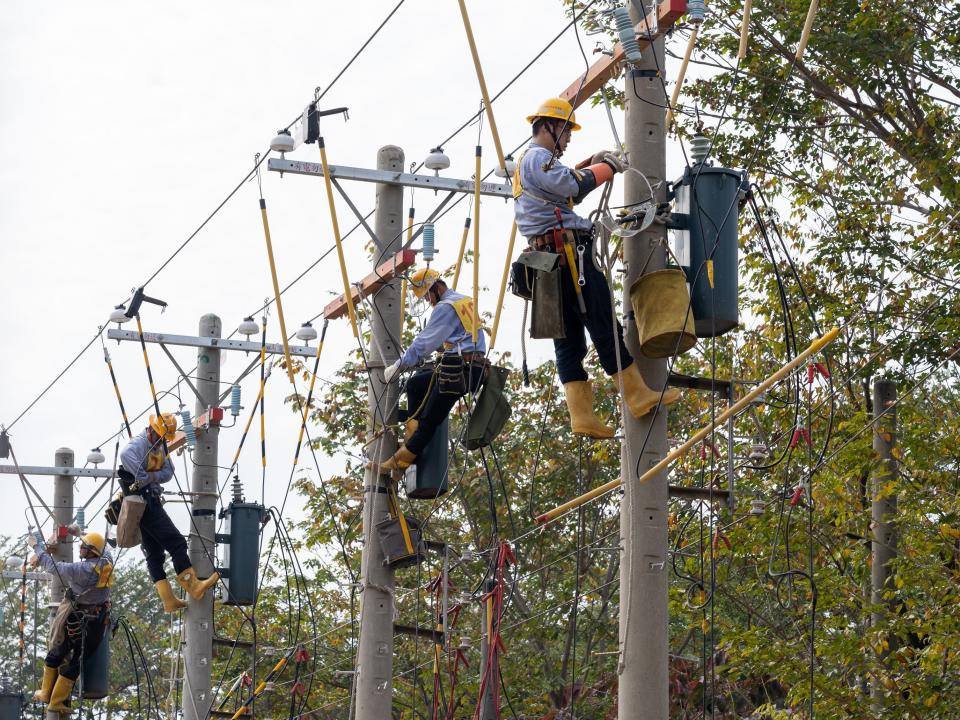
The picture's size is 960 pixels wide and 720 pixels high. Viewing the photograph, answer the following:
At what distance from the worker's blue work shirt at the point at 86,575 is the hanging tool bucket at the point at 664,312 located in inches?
402

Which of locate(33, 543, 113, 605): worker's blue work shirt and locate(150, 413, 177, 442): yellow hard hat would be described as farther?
locate(33, 543, 113, 605): worker's blue work shirt

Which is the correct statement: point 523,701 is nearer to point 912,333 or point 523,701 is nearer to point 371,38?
point 912,333

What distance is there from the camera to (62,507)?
57.0ft

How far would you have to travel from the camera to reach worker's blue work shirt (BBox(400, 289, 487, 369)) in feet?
30.5

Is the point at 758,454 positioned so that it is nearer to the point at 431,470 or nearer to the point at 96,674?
the point at 431,470

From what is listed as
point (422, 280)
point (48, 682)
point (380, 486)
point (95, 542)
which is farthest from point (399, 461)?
point (48, 682)

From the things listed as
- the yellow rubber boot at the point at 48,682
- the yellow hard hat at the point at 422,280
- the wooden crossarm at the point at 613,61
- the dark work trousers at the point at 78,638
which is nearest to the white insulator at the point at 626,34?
the wooden crossarm at the point at 613,61

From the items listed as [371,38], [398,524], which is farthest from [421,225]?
[398,524]

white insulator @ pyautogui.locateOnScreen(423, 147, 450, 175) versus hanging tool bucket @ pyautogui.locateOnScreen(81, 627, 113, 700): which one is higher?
white insulator @ pyautogui.locateOnScreen(423, 147, 450, 175)

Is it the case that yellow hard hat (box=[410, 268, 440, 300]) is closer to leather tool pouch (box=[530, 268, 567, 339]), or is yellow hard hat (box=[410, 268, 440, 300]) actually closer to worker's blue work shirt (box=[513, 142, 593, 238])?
worker's blue work shirt (box=[513, 142, 593, 238])

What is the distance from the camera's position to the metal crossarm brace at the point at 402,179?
9.83m

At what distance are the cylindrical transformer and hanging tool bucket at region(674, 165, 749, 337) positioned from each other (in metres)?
7.24

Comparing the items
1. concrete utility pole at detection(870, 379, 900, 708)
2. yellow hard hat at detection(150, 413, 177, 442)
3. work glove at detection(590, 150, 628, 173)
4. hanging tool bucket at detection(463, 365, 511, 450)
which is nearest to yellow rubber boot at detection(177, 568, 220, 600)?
yellow hard hat at detection(150, 413, 177, 442)

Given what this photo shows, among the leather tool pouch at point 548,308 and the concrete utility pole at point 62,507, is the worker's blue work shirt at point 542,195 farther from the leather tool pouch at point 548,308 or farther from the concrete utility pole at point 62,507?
the concrete utility pole at point 62,507
